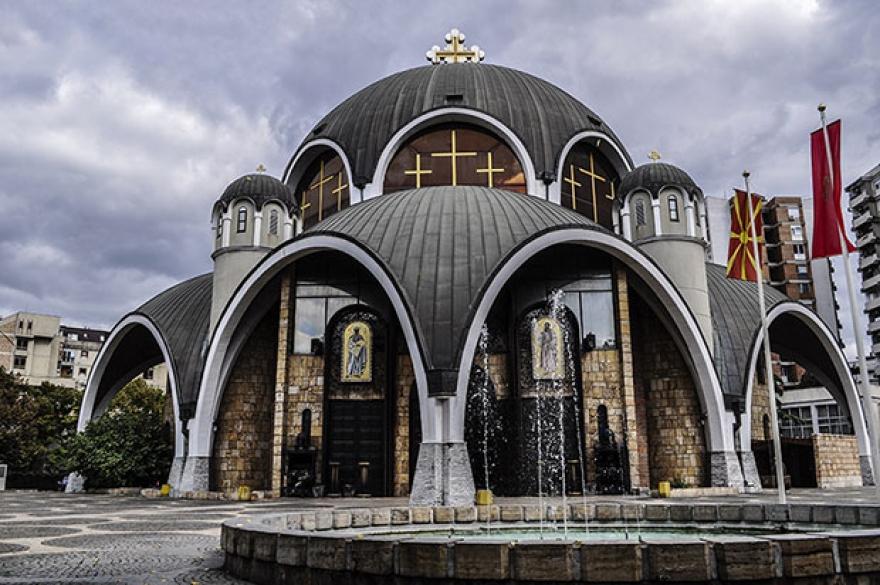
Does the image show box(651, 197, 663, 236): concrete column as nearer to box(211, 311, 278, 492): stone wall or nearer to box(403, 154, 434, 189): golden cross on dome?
box(403, 154, 434, 189): golden cross on dome

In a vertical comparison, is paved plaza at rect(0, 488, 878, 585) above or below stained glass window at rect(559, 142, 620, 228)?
below

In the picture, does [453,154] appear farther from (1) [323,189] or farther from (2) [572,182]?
(1) [323,189]

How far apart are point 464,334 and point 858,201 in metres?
58.6

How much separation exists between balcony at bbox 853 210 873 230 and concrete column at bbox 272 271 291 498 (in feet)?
186

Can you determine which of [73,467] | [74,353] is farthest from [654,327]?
[74,353]

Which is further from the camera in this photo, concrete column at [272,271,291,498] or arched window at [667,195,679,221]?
arched window at [667,195,679,221]

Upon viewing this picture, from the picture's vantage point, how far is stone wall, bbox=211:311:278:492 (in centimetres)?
2245

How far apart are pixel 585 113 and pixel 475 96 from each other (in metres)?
4.71

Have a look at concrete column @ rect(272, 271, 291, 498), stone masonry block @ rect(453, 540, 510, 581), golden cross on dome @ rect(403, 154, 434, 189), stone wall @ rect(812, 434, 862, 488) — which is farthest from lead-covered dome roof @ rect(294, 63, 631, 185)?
stone masonry block @ rect(453, 540, 510, 581)

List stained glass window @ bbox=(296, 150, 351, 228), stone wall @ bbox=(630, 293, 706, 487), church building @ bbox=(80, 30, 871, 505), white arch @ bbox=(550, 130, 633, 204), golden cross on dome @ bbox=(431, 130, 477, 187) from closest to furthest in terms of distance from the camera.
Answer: church building @ bbox=(80, 30, 871, 505)
stone wall @ bbox=(630, 293, 706, 487)
white arch @ bbox=(550, 130, 633, 204)
golden cross on dome @ bbox=(431, 130, 477, 187)
stained glass window @ bbox=(296, 150, 351, 228)

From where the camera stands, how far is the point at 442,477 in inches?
650

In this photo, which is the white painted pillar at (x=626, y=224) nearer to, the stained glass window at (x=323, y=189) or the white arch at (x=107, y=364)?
the stained glass window at (x=323, y=189)

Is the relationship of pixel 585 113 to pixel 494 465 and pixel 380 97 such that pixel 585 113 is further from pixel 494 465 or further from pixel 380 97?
pixel 494 465

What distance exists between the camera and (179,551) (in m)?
9.06
